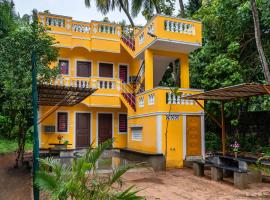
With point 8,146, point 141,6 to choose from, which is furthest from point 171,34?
point 8,146

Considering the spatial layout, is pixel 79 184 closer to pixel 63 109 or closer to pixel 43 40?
pixel 43 40

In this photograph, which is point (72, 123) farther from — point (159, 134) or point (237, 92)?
point (237, 92)

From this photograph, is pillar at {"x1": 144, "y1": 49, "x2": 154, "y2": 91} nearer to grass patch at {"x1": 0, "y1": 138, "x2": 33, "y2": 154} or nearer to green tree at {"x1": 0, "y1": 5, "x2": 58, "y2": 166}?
green tree at {"x1": 0, "y1": 5, "x2": 58, "y2": 166}

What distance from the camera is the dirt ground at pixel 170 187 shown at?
7.13m

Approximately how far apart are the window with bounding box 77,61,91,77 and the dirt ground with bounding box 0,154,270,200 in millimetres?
6357

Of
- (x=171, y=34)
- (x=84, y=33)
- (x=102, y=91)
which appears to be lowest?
(x=102, y=91)

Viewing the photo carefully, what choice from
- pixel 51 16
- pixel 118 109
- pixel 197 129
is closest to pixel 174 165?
pixel 197 129

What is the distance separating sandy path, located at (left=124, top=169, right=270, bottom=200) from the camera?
7059 millimetres

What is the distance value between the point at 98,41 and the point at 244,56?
7.73 meters

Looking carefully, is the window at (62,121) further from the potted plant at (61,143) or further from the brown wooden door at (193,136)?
the brown wooden door at (193,136)

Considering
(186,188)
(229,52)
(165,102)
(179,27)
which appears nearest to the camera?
(186,188)

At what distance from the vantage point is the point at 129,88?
1611 centimetres

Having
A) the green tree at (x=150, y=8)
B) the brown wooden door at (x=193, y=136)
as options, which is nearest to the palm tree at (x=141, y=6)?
the green tree at (x=150, y=8)

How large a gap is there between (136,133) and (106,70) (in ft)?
14.9
